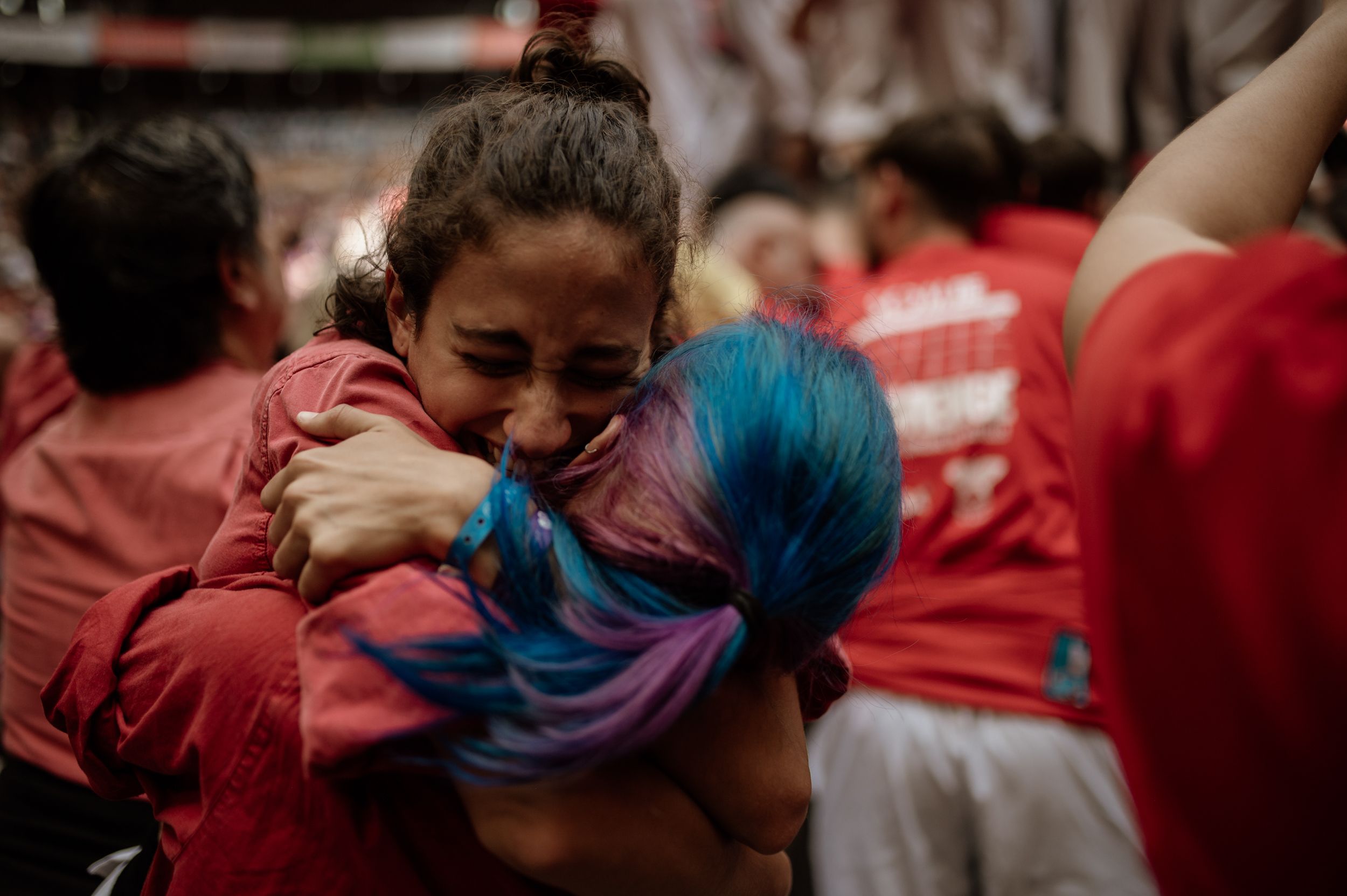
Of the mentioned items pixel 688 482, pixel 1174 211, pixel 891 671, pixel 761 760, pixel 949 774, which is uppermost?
pixel 1174 211

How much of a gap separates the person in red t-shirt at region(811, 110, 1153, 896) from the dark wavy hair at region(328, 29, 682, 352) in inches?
40.8

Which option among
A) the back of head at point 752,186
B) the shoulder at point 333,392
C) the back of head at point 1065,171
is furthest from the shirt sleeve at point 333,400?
the back of head at point 1065,171

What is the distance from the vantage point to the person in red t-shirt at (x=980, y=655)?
2.12 meters

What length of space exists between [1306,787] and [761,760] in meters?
0.44

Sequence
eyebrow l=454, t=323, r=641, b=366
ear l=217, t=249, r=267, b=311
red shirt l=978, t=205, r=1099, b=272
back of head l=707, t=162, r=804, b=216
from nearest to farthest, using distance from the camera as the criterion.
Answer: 1. eyebrow l=454, t=323, r=641, b=366
2. ear l=217, t=249, r=267, b=311
3. red shirt l=978, t=205, r=1099, b=272
4. back of head l=707, t=162, r=804, b=216

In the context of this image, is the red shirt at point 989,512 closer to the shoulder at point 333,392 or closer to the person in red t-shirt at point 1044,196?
the person in red t-shirt at point 1044,196

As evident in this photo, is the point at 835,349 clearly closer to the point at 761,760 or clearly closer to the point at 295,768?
the point at 761,760

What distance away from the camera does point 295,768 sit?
0.85 metres

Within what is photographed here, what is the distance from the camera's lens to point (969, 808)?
2209 mm

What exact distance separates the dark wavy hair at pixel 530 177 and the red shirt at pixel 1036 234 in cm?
188

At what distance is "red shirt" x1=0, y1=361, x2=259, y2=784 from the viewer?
57.6 inches

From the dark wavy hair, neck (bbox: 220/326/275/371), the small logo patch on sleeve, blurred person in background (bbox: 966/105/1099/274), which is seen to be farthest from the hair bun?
blurred person in background (bbox: 966/105/1099/274)

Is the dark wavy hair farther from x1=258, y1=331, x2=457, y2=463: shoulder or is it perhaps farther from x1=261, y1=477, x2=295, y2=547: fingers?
x1=261, y1=477, x2=295, y2=547: fingers

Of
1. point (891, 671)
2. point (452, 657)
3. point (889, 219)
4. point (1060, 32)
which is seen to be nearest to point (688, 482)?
point (452, 657)
